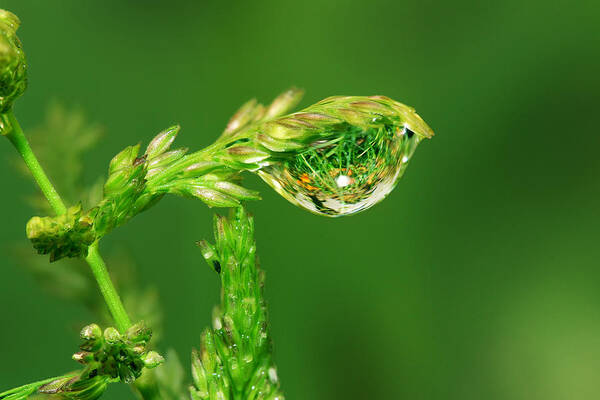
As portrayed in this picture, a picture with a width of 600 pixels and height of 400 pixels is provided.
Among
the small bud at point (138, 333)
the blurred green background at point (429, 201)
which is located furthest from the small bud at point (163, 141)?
the blurred green background at point (429, 201)

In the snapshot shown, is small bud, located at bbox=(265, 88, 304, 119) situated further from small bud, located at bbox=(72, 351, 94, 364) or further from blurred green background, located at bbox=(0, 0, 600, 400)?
blurred green background, located at bbox=(0, 0, 600, 400)

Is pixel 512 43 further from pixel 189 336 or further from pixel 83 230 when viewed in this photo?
pixel 83 230

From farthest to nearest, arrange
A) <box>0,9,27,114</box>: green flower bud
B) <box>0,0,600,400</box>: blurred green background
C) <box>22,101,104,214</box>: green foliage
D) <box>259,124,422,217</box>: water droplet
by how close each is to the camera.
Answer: <box>0,0,600,400</box>: blurred green background, <box>22,101,104,214</box>: green foliage, <box>259,124,422,217</box>: water droplet, <box>0,9,27,114</box>: green flower bud

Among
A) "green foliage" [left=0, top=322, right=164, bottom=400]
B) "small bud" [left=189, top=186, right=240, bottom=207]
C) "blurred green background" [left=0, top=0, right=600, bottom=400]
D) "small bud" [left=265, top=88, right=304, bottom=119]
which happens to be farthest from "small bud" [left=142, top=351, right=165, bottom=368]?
"blurred green background" [left=0, top=0, right=600, bottom=400]

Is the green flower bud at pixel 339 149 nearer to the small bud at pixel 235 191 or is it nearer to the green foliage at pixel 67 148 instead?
the small bud at pixel 235 191

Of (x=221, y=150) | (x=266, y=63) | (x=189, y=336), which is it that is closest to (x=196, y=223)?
(x=189, y=336)
